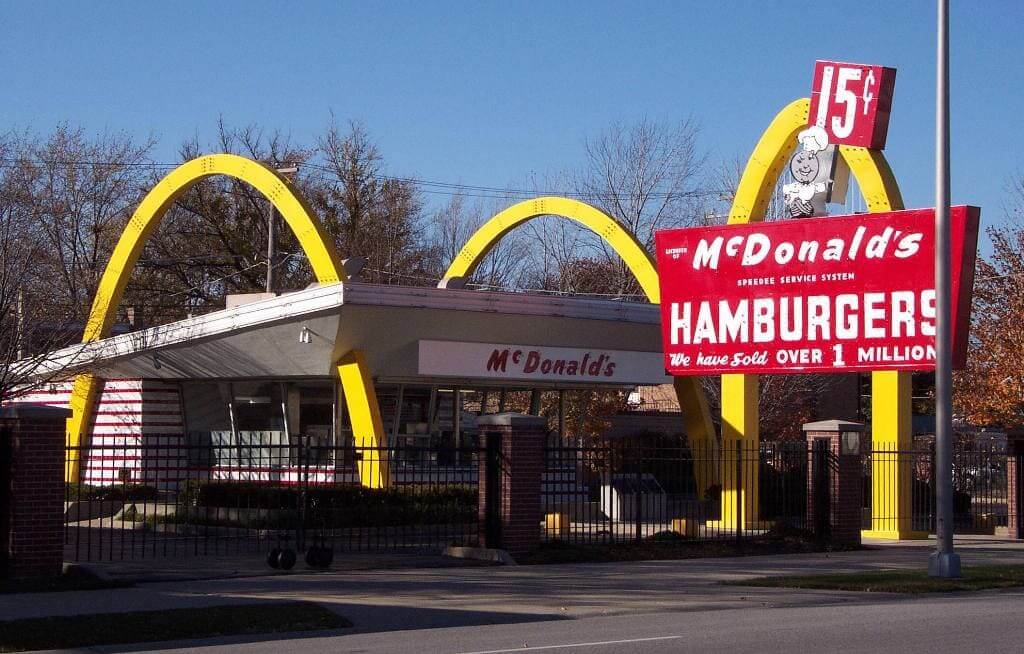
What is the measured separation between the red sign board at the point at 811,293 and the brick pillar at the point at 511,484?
7103 mm

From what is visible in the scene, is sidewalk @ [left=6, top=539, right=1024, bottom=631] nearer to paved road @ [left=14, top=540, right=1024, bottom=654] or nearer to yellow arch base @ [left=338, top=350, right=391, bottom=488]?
paved road @ [left=14, top=540, right=1024, bottom=654]

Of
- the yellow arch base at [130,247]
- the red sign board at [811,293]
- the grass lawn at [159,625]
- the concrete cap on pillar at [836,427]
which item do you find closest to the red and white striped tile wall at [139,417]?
the yellow arch base at [130,247]

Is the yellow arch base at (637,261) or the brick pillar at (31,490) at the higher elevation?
the yellow arch base at (637,261)

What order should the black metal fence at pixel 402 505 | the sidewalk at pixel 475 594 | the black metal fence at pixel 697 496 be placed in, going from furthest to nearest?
1. the black metal fence at pixel 697 496
2. the black metal fence at pixel 402 505
3. the sidewalk at pixel 475 594

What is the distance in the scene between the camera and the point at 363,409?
31.5 meters

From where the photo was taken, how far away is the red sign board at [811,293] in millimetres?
24984

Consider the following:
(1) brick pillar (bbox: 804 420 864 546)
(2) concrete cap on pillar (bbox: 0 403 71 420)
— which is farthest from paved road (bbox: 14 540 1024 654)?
(1) brick pillar (bbox: 804 420 864 546)

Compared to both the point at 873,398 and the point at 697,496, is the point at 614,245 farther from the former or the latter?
the point at 873,398

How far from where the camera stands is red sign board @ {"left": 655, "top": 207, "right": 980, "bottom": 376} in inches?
984

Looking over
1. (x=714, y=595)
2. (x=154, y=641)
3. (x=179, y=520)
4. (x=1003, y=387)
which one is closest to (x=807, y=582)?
(x=714, y=595)

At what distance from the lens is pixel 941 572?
19.6 metres

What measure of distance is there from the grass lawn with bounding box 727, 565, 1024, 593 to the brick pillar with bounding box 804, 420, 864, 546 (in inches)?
196

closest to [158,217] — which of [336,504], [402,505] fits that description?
[402,505]

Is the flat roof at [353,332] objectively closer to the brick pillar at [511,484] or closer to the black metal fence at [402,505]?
the black metal fence at [402,505]
